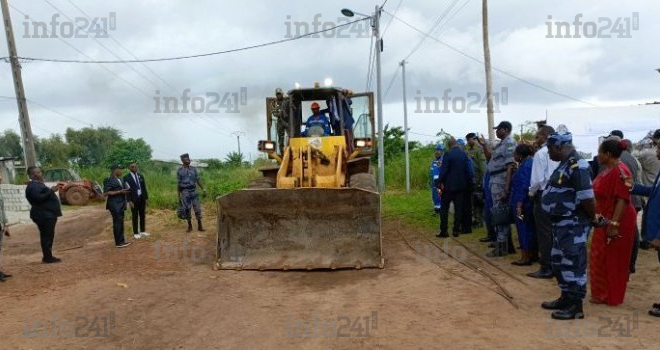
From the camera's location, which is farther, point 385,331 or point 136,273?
point 136,273

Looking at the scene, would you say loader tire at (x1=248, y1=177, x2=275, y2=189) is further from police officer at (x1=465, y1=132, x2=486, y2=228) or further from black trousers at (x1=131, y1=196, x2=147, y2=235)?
police officer at (x1=465, y1=132, x2=486, y2=228)

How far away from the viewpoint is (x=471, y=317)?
4.78 m

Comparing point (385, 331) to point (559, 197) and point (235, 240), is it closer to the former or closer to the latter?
point (559, 197)

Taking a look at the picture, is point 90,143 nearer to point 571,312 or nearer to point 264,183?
point 264,183

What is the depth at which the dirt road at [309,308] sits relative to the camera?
4344 millimetres

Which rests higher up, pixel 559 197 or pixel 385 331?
pixel 559 197

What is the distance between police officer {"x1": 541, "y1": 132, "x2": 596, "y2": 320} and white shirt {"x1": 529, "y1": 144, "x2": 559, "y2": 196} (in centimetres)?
135

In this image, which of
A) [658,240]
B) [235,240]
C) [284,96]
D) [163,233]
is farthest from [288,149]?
[658,240]

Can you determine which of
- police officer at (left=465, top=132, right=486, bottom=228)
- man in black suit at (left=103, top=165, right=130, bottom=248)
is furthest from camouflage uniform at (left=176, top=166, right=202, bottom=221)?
police officer at (left=465, top=132, right=486, bottom=228)

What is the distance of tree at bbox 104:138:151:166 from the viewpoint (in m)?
40.5

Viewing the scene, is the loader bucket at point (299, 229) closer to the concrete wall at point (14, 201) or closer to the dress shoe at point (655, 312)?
the dress shoe at point (655, 312)

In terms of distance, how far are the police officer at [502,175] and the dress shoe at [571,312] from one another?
2.56 metres

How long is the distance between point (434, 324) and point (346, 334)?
2.67 feet

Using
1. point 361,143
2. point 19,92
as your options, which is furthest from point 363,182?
point 19,92
